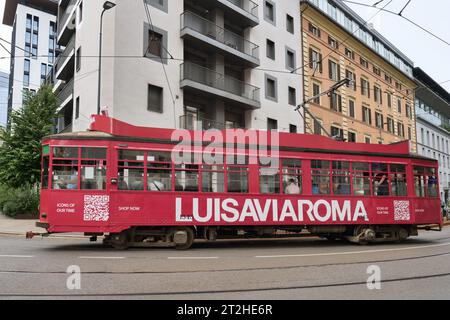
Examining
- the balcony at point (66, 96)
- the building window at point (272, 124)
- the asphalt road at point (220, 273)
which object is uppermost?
the balcony at point (66, 96)

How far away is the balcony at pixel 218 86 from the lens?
21.3m

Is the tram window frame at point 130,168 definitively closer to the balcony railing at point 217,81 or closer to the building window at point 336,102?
the balcony railing at point 217,81

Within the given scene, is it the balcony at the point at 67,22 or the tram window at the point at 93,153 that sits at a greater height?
the balcony at the point at 67,22

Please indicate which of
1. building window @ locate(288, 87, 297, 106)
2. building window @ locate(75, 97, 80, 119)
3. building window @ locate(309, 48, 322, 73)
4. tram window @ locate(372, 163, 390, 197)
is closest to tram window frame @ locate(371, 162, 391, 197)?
tram window @ locate(372, 163, 390, 197)

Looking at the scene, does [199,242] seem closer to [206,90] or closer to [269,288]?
[269,288]

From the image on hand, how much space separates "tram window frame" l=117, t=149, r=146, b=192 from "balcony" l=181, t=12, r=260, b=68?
12.2 meters

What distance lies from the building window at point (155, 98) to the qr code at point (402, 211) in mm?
12232

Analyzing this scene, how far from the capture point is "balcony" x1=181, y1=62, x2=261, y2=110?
70.0ft

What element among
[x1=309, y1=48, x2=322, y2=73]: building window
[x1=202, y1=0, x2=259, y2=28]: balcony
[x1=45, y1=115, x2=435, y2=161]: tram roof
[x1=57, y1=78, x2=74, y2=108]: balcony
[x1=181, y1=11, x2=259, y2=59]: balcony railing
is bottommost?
[x1=45, y1=115, x2=435, y2=161]: tram roof

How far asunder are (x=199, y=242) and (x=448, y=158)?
2177 inches

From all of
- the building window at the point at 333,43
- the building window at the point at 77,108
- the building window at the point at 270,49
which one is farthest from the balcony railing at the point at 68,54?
the building window at the point at 333,43

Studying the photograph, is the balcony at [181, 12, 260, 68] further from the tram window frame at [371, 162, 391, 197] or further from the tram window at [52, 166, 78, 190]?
the tram window at [52, 166, 78, 190]

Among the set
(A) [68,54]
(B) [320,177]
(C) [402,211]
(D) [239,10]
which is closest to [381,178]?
(C) [402,211]
